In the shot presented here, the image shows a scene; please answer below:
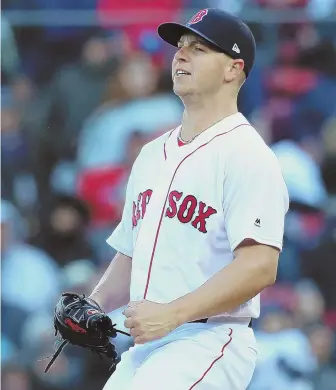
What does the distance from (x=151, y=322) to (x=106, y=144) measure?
14.1 feet

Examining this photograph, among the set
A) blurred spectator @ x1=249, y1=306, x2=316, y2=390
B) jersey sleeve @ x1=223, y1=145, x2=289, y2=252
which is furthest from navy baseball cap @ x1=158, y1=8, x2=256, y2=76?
blurred spectator @ x1=249, y1=306, x2=316, y2=390

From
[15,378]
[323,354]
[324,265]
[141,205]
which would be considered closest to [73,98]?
[15,378]

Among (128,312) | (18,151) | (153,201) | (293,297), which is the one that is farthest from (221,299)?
(18,151)

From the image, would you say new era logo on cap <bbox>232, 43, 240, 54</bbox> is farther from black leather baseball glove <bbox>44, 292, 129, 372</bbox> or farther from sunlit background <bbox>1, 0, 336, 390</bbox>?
sunlit background <bbox>1, 0, 336, 390</bbox>

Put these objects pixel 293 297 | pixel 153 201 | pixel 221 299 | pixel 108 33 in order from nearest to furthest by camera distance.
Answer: pixel 221 299, pixel 153 201, pixel 293 297, pixel 108 33

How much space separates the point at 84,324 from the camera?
3.11m

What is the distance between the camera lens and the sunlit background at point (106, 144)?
269 inches

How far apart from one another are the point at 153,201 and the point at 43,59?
4255 millimetres

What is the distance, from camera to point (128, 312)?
2936mm

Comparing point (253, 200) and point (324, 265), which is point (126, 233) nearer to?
point (253, 200)

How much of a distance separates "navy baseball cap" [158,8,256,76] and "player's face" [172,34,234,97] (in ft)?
0.11

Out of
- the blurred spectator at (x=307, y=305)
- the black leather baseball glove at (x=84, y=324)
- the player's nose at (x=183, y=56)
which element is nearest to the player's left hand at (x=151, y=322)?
the black leather baseball glove at (x=84, y=324)

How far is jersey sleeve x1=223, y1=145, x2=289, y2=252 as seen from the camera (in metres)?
3.02

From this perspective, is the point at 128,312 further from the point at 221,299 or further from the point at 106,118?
the point at 106,118
